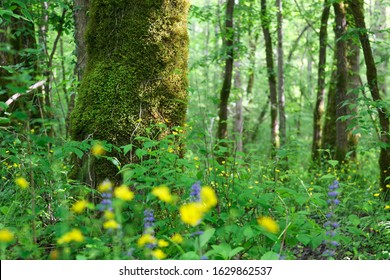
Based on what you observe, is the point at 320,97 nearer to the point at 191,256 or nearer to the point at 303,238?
the point at 303,238

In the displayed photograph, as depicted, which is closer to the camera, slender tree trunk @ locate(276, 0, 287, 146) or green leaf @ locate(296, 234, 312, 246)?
green leaf @ locate(296, 234, 312, 246)

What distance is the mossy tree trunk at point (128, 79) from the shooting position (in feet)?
12.2

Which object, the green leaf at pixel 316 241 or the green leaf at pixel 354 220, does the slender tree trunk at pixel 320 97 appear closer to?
the green leaf at pixel 354 220

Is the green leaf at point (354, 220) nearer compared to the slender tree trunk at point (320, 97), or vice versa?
the green leaf at point (354, 220)

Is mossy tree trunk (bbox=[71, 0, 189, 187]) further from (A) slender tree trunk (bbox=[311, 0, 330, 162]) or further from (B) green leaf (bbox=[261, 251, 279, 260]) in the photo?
(A) slender tree trunk (bbox=[311, 0, 330, 162])

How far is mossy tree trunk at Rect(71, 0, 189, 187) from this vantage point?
3711 millimetres

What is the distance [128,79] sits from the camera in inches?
148

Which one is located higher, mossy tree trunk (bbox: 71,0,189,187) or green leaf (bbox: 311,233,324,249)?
mossy tree trunk (bbox: 71,0,189,187)

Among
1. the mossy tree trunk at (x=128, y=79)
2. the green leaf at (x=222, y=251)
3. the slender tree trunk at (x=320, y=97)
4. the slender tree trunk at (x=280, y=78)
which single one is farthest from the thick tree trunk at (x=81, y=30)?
the slender tree trunk at (x=320, y=97)

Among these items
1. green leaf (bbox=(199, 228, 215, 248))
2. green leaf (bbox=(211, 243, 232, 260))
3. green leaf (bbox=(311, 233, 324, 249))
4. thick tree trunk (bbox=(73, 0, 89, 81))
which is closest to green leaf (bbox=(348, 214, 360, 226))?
green leaf (bbox=(311, 233, 324, 249))

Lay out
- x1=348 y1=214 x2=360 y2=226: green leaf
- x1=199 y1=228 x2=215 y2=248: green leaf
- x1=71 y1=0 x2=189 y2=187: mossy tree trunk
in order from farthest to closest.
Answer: x1=71 y1=0 x2=189 y2=187: mossy tree trunk
x1=348 y1=214 x2=360 y2=226: green leaf
x1=199 y1=228 x2=215 y2=248: green leaf

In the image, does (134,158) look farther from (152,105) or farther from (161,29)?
(161,29)

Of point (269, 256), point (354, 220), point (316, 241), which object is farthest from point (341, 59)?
point (269, 256)

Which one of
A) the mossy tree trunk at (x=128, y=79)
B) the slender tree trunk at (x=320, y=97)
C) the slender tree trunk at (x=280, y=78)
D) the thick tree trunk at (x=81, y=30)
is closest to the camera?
the mossy tree trunk at (x=128, y=79)
